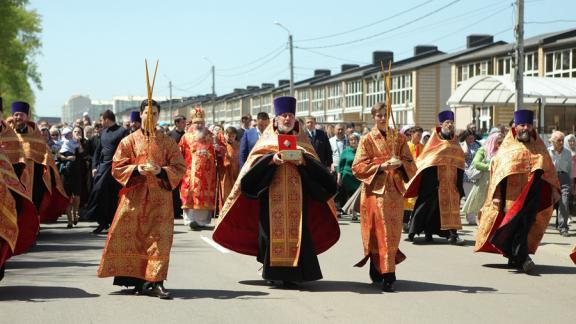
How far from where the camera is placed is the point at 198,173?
17500 millimetres

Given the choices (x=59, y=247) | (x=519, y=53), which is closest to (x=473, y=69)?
(x=519, y=53)

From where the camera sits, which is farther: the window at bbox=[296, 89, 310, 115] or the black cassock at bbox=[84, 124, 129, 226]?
the window at bbox=[296, 89, 310, 115]

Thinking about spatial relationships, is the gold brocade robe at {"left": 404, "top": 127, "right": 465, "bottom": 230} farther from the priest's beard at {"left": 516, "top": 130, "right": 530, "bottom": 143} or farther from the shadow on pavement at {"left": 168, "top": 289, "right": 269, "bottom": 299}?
the shadow on pavement at {"left": 168, "top": 289, "right": 269, "bottom": 299}

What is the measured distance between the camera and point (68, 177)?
1781 centimetres

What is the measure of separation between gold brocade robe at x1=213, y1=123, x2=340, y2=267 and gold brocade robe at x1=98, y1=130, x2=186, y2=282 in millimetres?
956

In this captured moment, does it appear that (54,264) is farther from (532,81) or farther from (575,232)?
(532,81)

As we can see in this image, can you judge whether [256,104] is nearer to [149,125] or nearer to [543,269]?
[543,269]

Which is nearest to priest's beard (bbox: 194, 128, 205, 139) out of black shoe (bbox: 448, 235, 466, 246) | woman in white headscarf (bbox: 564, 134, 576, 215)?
black shoe (bbox: 448, 235, 466, 246)

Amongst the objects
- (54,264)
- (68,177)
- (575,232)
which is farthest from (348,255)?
(68,177)

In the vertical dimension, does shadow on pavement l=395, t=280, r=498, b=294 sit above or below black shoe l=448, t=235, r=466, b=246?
above

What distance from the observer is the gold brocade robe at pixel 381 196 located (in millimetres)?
10070

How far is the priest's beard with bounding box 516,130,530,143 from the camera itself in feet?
38.6

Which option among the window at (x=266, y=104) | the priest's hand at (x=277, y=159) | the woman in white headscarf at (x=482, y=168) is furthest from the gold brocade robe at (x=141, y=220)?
the window at (x=266, y=104)

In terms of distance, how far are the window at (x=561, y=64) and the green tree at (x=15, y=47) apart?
27.9 m
